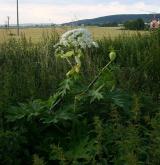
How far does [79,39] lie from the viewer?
479 centimetres

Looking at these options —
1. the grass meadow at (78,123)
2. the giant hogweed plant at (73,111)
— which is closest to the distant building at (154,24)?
the grass meadow at (78,123)

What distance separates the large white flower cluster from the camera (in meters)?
4.79

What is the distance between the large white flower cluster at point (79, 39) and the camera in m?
4.79

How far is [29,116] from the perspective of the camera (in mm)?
4500

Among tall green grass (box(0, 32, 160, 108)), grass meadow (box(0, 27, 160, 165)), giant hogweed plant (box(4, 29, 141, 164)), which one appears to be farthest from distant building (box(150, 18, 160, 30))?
giant hogweed plant (box(4, 29, 141, 164))

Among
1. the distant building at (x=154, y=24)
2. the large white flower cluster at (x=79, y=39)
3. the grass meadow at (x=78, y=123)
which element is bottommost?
the grass meadow at (x=78, y=123)

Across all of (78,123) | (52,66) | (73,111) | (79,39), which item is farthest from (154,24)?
(78,123)

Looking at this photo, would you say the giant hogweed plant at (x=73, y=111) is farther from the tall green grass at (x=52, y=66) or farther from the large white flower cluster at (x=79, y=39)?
the tall green grass at (x=52, y=66)

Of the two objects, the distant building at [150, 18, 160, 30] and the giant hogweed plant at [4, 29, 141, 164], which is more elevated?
the distant building at [150, 18, 160, 30]

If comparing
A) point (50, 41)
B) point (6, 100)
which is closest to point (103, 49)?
point (50, 41)

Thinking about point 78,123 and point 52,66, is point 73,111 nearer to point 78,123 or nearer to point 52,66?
point 78,123

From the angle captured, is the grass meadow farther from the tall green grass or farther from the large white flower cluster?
the large white flower cluster

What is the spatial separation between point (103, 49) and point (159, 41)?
1362 millimetres

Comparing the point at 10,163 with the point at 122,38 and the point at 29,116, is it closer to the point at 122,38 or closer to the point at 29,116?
the point at 29,116
